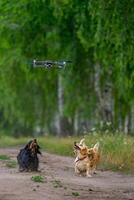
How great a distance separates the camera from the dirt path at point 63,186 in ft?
48.9

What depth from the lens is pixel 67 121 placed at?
50.1 meters

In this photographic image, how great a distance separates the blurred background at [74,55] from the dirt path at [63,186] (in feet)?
16.9

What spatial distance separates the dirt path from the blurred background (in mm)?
5155

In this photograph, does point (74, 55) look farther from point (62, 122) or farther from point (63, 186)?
point (63, 186)

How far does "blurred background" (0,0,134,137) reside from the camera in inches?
1023

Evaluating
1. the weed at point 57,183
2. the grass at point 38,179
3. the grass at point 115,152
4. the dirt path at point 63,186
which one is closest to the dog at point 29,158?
the dirt path at point 63,186

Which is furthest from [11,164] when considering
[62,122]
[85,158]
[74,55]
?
[62,122]

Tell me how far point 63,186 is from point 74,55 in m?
19.4

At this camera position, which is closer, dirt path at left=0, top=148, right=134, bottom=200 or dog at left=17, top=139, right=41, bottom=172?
dirt path at left=0, top=148, right=134, bottom=200

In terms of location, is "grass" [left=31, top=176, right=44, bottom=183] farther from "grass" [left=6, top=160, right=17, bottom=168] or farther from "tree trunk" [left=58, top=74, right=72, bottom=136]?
"tree trunk" [left=58, top=74, right=72, bottom=136]

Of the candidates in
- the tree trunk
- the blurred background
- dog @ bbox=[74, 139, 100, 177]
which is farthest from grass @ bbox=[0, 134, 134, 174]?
the tree trunk

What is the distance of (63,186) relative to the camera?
16312 mm

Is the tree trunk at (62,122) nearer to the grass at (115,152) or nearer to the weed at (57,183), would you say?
the grass at (115,152)

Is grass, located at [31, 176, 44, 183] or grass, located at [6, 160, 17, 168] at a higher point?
grass, located at [31, 176, 44, 183]
